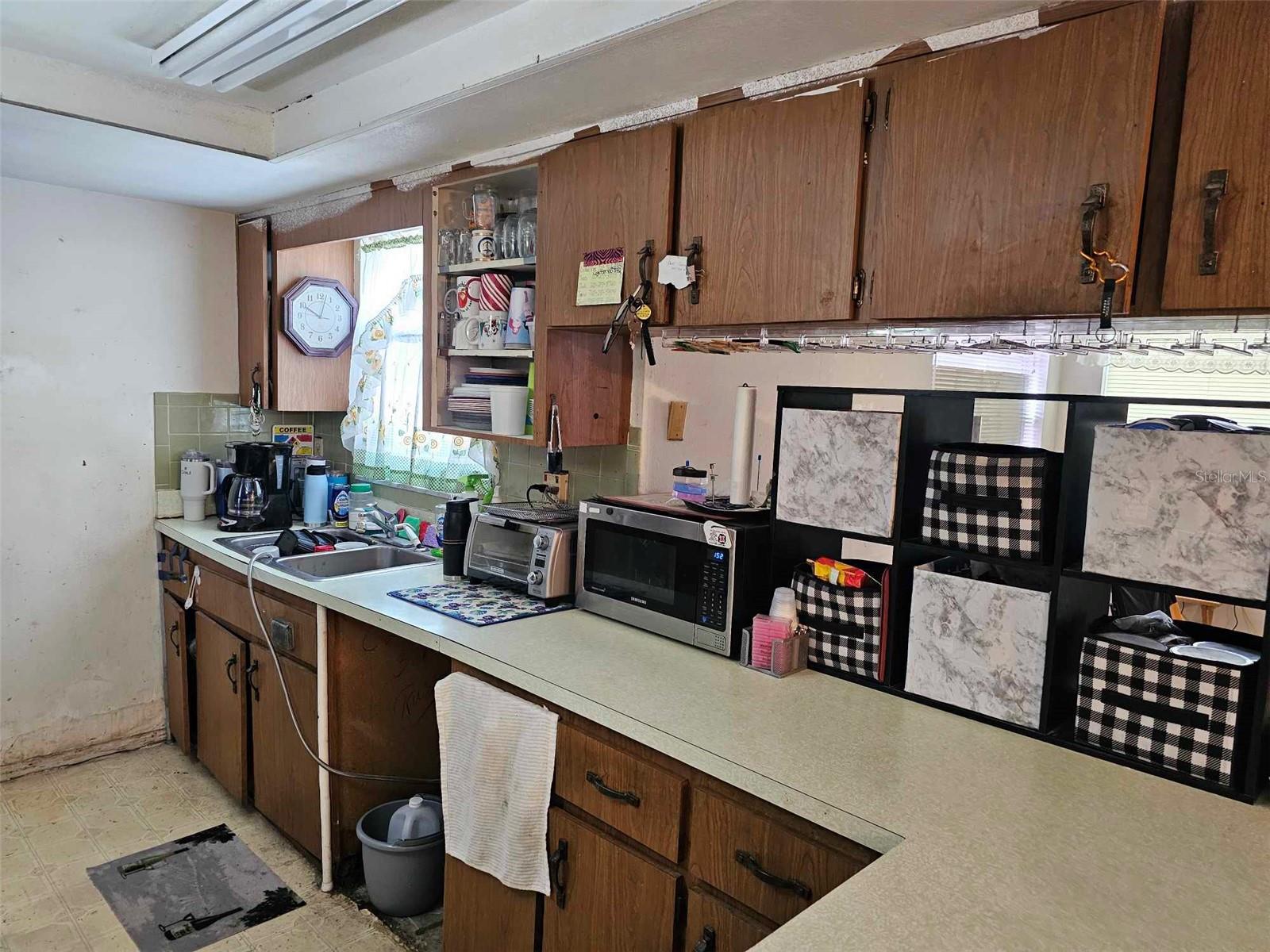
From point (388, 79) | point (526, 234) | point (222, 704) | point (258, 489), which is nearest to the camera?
point (388, 79)

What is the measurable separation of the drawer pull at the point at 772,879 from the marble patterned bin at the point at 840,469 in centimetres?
69

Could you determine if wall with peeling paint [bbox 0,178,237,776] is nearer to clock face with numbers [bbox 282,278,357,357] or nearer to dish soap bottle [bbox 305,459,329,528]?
clock face with numbers [bbox 282,278,357,357]

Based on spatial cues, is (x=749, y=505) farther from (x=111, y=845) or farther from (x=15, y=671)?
(x=15, y=671)

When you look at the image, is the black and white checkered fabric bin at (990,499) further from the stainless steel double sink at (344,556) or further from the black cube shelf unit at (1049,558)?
the stainless steel double sink at (344,556)

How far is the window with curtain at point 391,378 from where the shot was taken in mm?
3258

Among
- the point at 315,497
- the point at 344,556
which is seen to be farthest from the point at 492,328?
the point at 315,497

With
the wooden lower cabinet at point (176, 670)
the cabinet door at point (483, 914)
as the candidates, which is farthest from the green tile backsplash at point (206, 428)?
the cabinet door at point (483, 914)

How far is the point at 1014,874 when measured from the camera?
1.13m

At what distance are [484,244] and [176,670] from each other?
7.02 ft

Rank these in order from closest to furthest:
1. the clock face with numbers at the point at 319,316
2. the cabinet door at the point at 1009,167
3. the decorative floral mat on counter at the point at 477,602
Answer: the cabinet door at the point at 1009,167
the decorative floral mat on counter at the point at 477,602
the clock face with numbers at the point at 319,316

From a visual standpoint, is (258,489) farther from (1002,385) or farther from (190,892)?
(1002,385)

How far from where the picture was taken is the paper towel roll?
1960 mm

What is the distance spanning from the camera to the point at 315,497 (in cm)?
343

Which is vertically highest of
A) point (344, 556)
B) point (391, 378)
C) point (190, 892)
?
point (391, 378)
